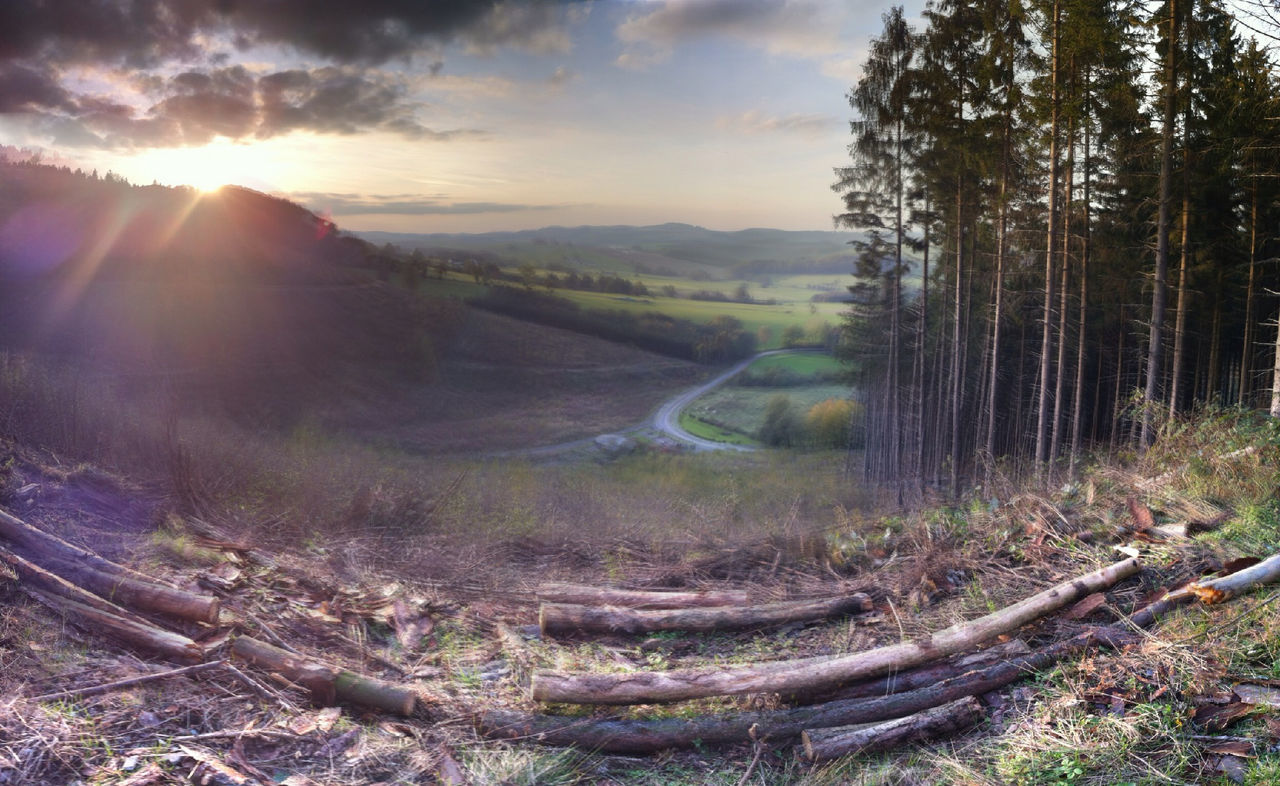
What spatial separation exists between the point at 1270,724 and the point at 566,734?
3.45 meters

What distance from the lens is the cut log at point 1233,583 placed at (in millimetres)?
4367

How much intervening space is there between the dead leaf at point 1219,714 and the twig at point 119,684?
5193mm

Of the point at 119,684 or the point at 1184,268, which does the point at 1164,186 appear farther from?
the point at 119,684

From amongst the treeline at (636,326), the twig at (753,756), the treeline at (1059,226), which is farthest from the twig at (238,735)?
the treeline at (636,326)

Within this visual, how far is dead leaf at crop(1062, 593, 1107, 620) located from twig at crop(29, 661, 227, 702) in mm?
5392

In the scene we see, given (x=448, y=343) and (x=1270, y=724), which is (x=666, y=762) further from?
(x=448, y=343)

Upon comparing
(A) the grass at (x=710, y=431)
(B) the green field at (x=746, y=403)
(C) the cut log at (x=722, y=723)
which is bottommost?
(A) the grass at (x=710, y=431)

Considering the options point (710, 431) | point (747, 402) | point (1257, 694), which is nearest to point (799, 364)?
point (747, 402)

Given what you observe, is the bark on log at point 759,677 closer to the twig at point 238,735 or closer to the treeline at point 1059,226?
the twig at point 238,735

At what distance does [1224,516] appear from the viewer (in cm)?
577

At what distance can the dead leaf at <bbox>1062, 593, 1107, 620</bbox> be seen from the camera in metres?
4.64

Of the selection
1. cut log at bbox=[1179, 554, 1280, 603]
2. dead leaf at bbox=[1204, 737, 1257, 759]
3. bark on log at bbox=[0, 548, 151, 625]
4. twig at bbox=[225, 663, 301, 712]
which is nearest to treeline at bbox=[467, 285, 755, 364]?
bark on log at bbox=[0, 548, 151, 625]

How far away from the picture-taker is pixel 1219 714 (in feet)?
11.1

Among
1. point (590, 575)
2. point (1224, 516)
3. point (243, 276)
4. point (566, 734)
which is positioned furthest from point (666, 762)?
point (243, 276)
